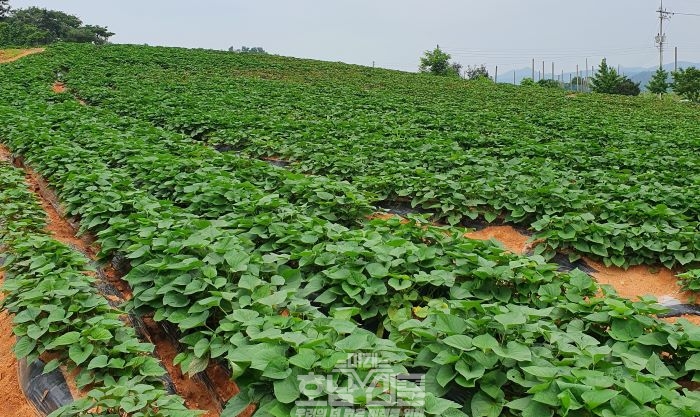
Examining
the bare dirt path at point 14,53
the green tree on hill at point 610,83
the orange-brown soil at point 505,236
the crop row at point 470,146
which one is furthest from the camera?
the green tree on hill at point 610,83

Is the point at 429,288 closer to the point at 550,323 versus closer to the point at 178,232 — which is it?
the point at 550,323

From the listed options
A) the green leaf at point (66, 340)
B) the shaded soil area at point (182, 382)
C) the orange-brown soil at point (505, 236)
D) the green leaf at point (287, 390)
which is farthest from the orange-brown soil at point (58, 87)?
the green leaf at point (287, 390)

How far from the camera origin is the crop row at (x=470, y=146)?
5090mm

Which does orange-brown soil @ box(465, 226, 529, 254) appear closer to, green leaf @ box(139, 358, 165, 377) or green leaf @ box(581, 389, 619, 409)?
green leaf @ box(581, 389, 619, 409)

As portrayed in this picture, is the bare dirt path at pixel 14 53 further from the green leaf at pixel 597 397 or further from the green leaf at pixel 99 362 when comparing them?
the green leaf at pixel 597 397

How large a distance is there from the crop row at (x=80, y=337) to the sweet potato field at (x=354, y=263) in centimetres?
→ 1

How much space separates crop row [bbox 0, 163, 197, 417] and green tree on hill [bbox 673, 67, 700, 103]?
36.3 meters

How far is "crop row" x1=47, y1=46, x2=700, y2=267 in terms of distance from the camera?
5090 millimetres

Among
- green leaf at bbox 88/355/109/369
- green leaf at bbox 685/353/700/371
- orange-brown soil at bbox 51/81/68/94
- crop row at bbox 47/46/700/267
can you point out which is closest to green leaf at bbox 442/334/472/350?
green leaf at bbox 685/353/700/371

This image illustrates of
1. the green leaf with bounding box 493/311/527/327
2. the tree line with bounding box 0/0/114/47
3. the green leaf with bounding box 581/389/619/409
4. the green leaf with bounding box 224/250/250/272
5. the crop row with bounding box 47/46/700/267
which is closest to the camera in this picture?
the green leaf with bounding box 581/389/619/409

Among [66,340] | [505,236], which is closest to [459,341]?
[66,340]

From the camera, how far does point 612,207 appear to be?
532 centimetres

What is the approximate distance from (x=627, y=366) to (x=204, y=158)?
6.04 meters

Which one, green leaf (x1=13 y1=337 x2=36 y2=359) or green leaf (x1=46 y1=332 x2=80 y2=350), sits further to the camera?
green leaf (x1=13 y1=337 x2=36 y2=359)
